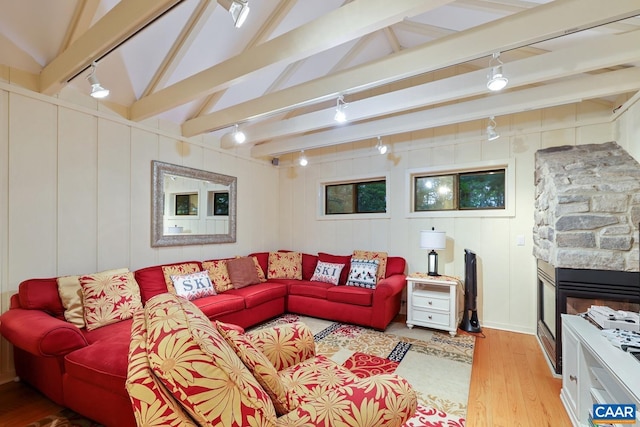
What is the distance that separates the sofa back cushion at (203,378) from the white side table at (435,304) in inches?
114

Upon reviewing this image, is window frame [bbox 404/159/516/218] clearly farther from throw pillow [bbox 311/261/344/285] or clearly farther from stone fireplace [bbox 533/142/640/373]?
throw pillow [bbox 311/261/344/285]

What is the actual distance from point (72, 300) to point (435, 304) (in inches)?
139

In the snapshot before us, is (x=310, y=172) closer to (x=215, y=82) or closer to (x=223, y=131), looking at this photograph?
(x=223, y=131)

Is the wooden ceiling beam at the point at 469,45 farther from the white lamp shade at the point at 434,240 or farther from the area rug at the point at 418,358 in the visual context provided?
the area rug at the point at 418,358

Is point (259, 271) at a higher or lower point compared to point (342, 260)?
lower

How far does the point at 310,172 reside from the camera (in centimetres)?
502

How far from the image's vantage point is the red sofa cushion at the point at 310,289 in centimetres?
382

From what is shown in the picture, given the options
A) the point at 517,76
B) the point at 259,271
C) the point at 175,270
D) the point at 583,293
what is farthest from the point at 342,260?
the point at 517,76

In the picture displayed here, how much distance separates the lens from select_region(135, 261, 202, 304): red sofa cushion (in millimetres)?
2904

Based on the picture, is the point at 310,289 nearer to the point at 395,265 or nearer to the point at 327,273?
the point at 327,273

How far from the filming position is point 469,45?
1.98m

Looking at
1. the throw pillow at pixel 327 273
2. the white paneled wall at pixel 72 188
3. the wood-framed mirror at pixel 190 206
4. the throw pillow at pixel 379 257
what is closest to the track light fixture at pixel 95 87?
the white paneled wall at pixel 72 188

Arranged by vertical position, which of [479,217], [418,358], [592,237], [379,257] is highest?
[479,217]

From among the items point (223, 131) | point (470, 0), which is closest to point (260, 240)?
point (223, 131)
